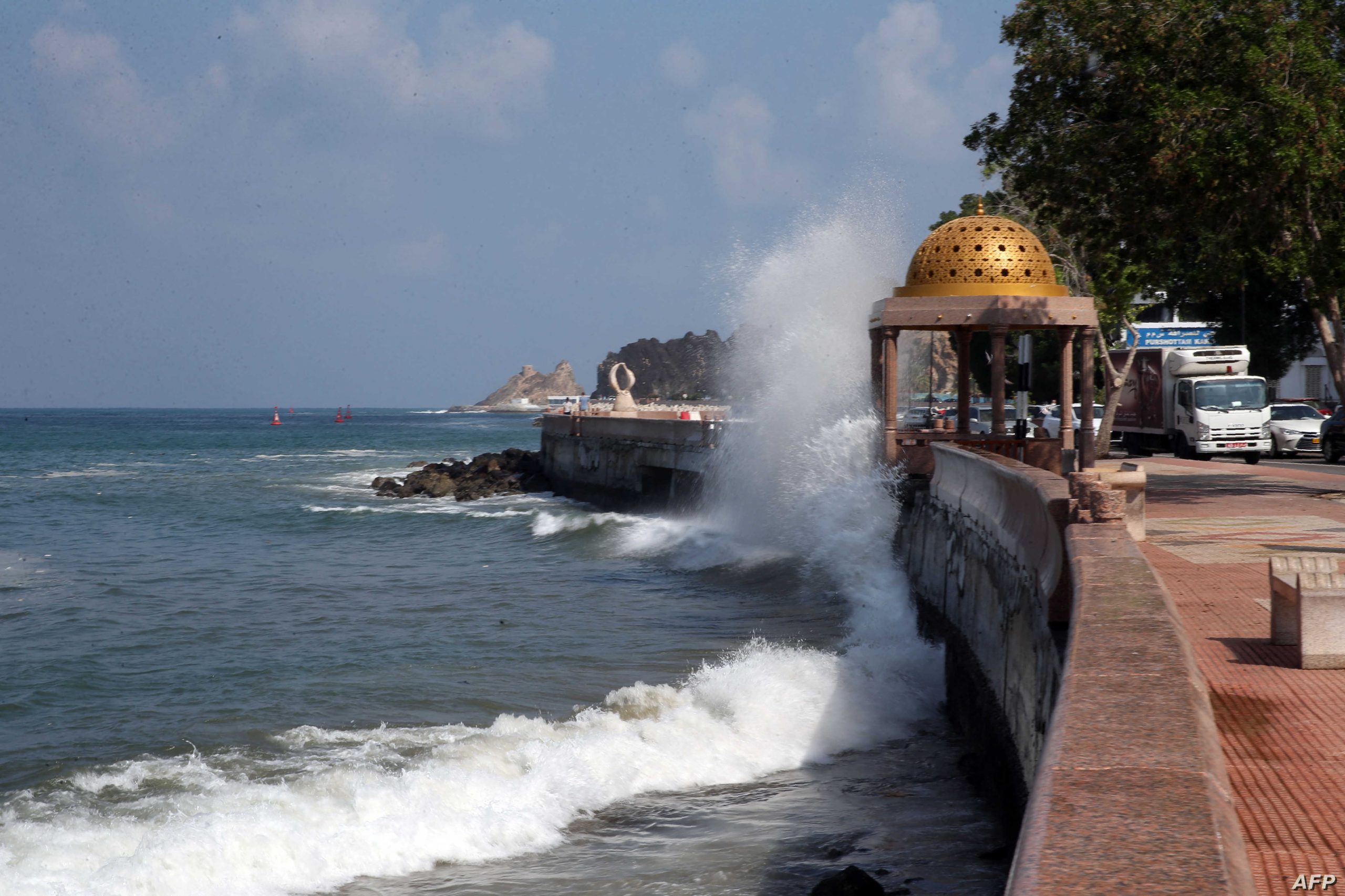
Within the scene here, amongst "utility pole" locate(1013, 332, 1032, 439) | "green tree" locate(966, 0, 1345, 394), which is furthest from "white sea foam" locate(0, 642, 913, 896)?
"green tree" locate(966, 0, 1345, 394)

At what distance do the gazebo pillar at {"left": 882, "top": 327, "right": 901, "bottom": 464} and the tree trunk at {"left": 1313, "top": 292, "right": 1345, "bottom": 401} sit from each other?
18.0 feet

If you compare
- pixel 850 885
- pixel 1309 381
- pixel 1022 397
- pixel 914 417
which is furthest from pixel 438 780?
pixel 1309 381

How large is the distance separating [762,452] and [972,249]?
32.9ft

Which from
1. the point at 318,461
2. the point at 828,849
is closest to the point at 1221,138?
the point at 828,849

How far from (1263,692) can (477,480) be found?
134 ft

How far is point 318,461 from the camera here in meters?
76.1

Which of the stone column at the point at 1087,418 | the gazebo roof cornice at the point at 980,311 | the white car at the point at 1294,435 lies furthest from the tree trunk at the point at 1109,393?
the gazebo roof cornice at the point at 980,311

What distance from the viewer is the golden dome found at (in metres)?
17.2

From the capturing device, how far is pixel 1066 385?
1812 cm

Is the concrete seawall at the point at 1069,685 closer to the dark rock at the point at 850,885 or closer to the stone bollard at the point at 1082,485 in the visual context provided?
the stone bollard at the point at 1082,485

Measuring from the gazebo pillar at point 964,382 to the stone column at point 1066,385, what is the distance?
1.95 m

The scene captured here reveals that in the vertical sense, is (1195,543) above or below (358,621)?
above

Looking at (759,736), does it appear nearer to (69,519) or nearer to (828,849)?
(828,849)

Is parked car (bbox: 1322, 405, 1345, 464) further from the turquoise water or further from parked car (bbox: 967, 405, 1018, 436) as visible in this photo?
the turquoise water
